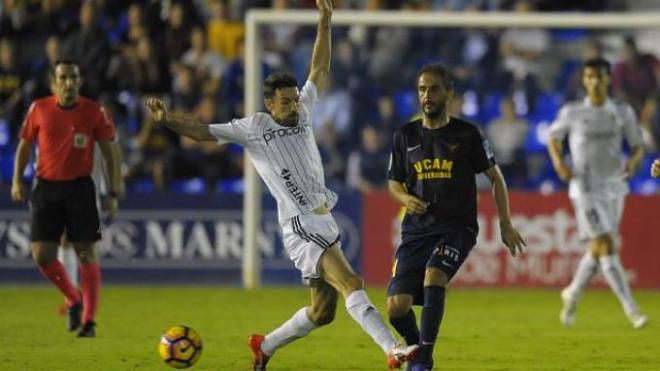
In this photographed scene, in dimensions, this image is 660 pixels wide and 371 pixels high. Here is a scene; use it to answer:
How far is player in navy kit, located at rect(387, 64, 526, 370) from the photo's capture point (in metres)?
9.45

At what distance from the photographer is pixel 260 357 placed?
9.91 m

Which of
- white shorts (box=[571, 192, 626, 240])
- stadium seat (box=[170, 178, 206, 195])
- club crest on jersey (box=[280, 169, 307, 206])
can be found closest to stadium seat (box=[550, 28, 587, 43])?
stadium seat (box=[170, 178, 206, 195])

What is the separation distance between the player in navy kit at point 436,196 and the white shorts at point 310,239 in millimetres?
481

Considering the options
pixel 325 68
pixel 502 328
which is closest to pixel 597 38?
pixel 502 328

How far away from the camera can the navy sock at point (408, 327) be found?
947 cm

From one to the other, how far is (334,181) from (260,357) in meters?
9.05

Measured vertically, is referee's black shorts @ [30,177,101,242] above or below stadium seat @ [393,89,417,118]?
below

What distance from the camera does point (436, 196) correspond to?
955 centimetres

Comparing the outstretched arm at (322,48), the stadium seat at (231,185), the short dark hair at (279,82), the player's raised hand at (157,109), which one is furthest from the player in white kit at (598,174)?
the stadium seat at (231,185)

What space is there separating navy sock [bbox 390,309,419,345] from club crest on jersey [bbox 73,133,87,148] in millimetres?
4070

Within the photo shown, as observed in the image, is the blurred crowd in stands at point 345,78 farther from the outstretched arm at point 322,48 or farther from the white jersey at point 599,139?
the outstretched arm at point 322,48

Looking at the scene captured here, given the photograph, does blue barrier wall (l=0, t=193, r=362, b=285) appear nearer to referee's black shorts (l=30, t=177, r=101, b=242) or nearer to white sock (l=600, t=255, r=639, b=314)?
white sock (l=600, t=255, r=639, b=314)

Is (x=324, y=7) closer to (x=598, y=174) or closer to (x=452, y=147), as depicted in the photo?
(x=452, y=147)

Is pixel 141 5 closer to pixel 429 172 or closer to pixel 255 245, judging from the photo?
pixel 255 245
